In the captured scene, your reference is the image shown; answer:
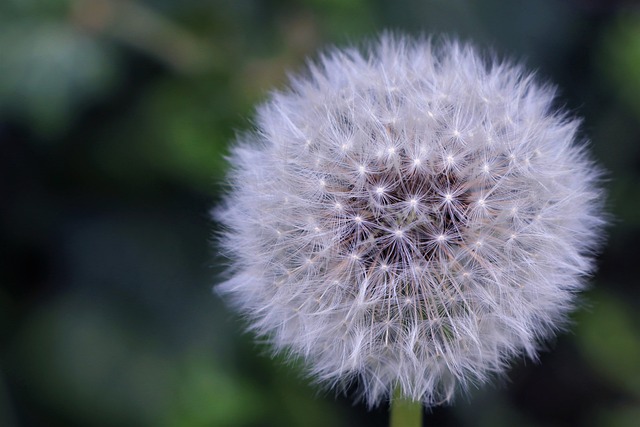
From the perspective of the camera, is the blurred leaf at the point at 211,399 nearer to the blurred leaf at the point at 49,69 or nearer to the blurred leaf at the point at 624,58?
the blurred leaf at the point at 49,69

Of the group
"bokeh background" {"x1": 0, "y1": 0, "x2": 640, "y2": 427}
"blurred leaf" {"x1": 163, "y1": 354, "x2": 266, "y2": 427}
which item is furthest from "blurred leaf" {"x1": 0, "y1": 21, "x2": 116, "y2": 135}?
"blurred leaf" {"x1": 163, "y1": 354, "x2": 266, "y2": 427}

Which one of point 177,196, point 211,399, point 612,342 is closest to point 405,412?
point 211,399

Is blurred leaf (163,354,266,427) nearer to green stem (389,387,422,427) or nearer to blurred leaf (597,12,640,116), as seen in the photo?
green stem (389,387,422,427)

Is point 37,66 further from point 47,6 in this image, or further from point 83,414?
point 83,414

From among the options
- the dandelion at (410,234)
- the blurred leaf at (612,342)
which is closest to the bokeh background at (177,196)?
the blurred leaf at (612,342)

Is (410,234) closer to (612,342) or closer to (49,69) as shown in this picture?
(612,342)
